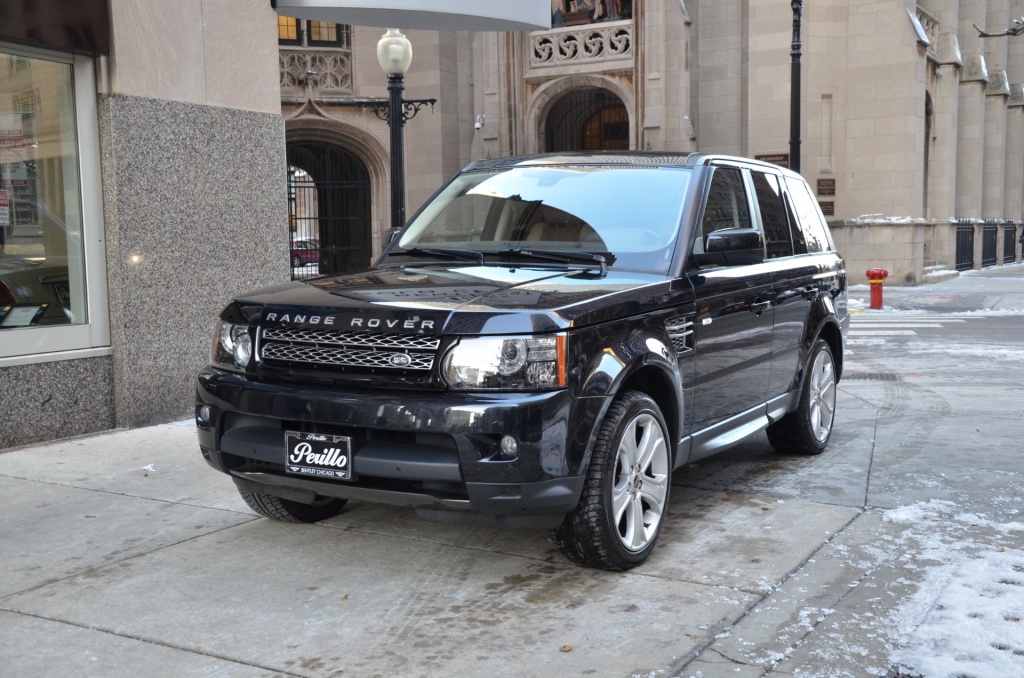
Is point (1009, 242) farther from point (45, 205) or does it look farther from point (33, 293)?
point (33, 293)

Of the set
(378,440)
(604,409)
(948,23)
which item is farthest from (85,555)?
(948,23)

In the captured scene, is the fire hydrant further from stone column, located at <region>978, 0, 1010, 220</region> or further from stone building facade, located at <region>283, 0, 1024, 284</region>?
stone column, located at <region>978, 0, 1010, 220</region>

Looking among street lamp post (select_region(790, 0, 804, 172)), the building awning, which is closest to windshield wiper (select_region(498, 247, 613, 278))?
the building awning

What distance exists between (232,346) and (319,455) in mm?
815

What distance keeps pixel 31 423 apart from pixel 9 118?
2.15 meters

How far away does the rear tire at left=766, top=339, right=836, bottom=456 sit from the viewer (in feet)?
23.1

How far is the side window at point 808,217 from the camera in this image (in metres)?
7.19

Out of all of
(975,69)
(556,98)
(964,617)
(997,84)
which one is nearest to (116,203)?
(964,617)

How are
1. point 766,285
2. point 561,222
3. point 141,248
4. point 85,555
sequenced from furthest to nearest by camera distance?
1. point 141,248
2. point 766,285
3. point 561,222
4. point 85,555

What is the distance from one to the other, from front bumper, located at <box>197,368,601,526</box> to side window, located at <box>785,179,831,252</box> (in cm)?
340

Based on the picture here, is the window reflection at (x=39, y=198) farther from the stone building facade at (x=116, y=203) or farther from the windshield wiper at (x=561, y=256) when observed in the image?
the windshield wiper at (x=561, y=256)

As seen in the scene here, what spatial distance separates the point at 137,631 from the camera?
4.04 metres

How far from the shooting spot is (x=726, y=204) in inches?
234

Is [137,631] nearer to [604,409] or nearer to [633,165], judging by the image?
[604,409]
